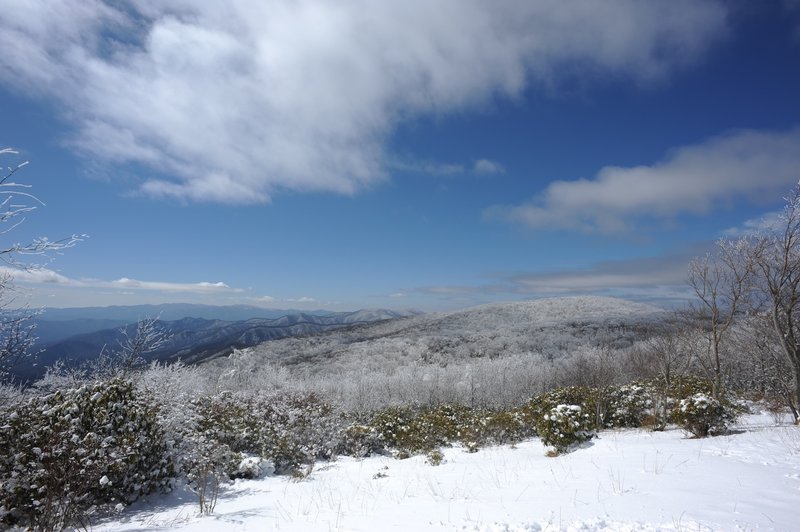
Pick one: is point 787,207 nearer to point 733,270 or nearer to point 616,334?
point 733,270

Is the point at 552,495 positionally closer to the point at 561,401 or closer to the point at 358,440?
the point at 561,401

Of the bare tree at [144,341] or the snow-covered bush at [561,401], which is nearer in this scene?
the snow-covered bush at [561,401]

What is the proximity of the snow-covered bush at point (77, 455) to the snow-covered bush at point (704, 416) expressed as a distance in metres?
14.7

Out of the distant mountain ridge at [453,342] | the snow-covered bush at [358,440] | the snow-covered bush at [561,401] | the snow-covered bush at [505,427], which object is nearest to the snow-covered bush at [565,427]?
the snow-covered bush at [561,401]

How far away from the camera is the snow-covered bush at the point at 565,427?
1130 cm

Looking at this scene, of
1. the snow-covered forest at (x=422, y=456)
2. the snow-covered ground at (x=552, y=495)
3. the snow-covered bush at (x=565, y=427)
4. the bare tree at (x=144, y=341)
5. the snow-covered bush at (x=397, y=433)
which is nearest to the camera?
the snow-covered ground at (x=552, y=495)

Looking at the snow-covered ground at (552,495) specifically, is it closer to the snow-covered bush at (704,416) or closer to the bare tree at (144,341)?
the snow-covered bush at (704,416)

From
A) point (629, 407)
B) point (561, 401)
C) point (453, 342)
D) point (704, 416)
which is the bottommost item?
point (453, 342)

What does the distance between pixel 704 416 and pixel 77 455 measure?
51.9ft

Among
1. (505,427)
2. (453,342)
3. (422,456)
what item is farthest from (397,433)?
(453,342)

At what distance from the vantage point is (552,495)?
21.0 feet

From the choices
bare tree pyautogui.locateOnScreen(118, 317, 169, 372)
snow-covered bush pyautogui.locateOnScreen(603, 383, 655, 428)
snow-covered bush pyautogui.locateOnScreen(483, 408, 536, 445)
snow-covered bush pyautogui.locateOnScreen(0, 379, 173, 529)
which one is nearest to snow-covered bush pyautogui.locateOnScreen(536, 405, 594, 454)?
snow-covered bush pyautogui.locateOnScreen(483, 408, 536, 445)

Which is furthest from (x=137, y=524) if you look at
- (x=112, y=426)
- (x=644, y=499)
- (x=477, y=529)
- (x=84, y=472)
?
(x=644, y=499)

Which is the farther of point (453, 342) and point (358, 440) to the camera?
point (453, 342)
